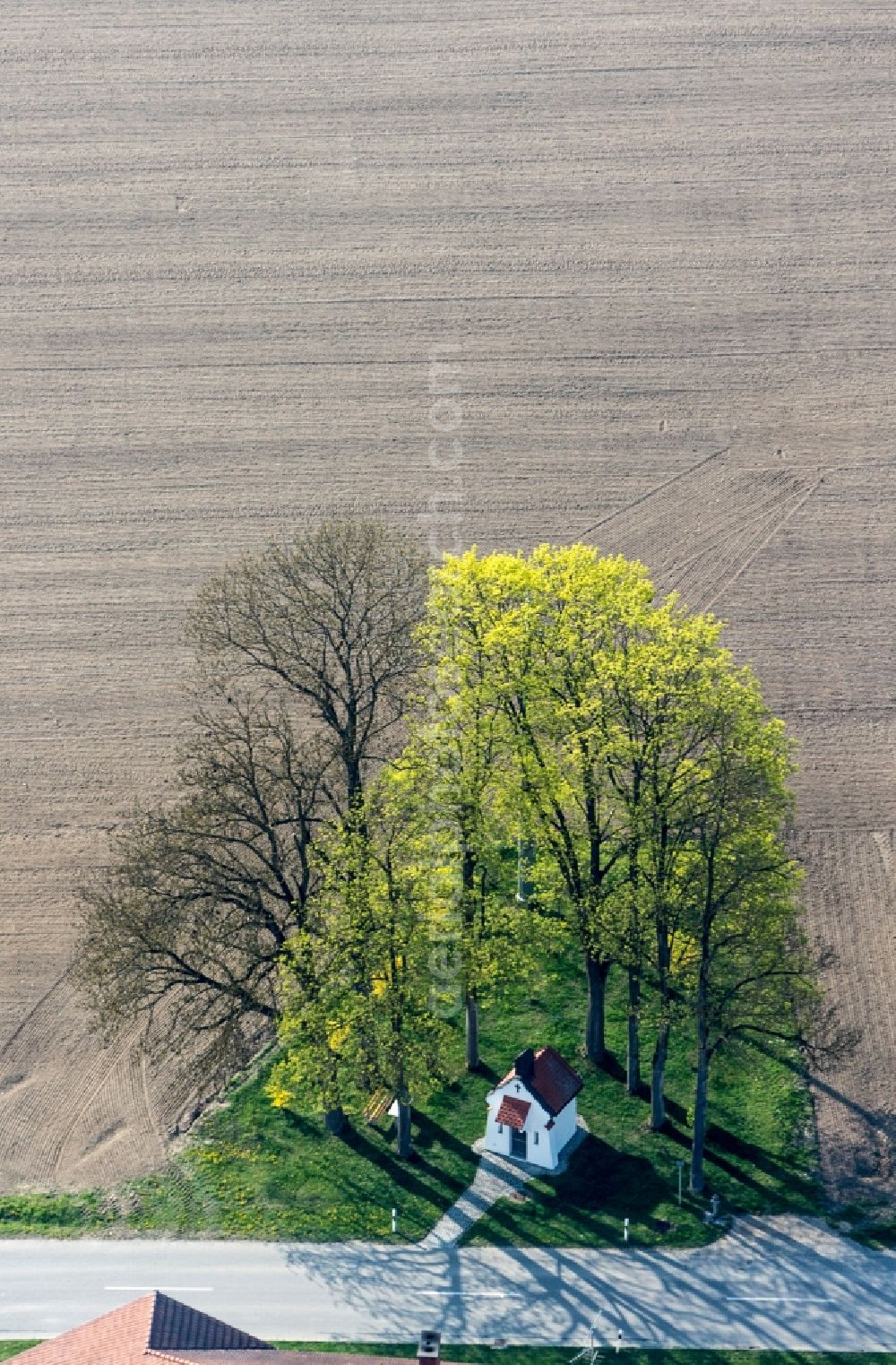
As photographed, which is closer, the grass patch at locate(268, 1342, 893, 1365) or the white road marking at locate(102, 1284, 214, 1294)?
the grass patch at locate(268, 1342, 893, 1365)

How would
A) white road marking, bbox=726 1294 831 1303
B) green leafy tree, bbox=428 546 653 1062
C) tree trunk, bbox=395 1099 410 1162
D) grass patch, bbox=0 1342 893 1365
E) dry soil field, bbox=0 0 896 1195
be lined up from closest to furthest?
grass patch, bbox=0 1342 893 1365 < white road marking, bbox=726 1294 831 1303 < green leafy tree, bbox=428 546 653 1062 < tree trunk, bbox=395 1099 410 1162 < dry soil field, bbox=0 0 896 1195

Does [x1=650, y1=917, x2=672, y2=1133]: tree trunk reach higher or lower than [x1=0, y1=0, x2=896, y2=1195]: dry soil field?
lower

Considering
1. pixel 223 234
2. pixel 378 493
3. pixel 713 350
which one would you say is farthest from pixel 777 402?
pixel 223 234

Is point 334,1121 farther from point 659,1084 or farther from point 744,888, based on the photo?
point 744,888

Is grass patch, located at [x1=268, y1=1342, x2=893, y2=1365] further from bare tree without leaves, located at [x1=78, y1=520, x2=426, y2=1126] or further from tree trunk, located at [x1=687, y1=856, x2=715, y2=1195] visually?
bare tree without leaves, located at [x1=78, y1=520, x2=426, y2=1126]

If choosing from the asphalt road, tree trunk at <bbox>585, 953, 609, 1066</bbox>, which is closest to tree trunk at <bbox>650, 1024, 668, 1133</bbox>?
tree trunk at <bbox>585, 953, 609, 1066</bbox>

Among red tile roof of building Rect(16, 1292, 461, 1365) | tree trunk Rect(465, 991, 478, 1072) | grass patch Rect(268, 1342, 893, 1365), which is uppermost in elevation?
tree trunk Rect(465, 991, 478, 1072)

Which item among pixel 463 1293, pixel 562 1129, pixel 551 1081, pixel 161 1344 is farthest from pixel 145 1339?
pixel 562 1129

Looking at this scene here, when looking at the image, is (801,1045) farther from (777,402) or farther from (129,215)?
(129,215)
